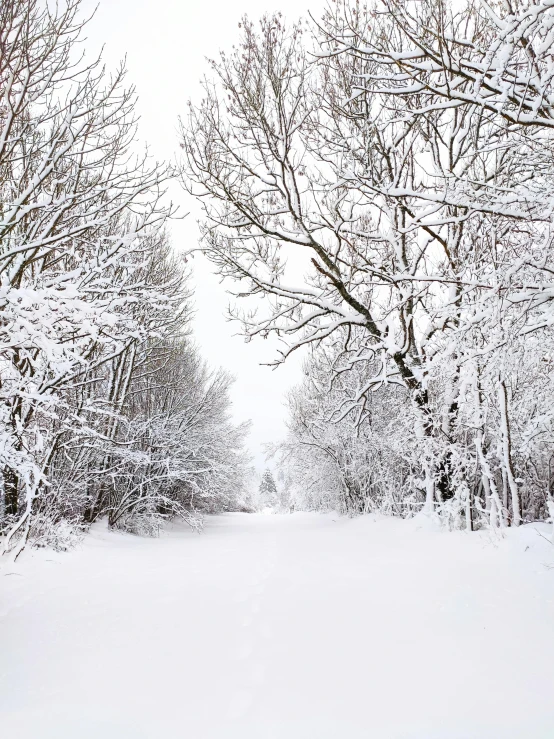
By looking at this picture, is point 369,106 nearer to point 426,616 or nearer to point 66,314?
point 66,314

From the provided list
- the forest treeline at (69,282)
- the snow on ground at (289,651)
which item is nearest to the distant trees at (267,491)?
the forest treeline at (69,282)

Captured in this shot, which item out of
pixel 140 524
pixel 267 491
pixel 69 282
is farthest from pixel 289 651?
pixel 267 491

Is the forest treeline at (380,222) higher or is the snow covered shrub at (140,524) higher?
the forest treeline at (380,222)

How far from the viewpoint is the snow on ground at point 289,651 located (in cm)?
197

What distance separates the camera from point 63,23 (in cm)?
447

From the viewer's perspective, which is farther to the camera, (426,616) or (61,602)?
(61,602)

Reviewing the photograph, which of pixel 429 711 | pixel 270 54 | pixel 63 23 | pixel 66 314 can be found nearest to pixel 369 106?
pixel 270 54

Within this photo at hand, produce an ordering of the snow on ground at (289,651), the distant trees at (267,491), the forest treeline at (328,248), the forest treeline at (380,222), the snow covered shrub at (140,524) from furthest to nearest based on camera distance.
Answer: the distant trees at (267,491)
the snow covered shrub at (140,524)
the forest treeline at (380,222)
the forest treeline at (328,248)
the snow on ground at (289,651)

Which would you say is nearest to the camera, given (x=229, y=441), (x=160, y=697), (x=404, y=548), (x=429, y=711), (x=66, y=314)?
(x=429, y=711)

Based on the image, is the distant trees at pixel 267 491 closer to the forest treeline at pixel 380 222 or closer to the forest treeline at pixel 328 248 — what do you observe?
the forest treeline at pixel 328 248

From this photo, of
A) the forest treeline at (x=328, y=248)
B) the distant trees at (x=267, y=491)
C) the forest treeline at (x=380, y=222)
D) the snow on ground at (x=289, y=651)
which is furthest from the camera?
the distant trees at (x=267, y=491)

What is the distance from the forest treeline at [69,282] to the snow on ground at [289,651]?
130 cm

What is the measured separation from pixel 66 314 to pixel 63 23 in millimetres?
3613

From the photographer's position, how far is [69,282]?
410 centimetres
